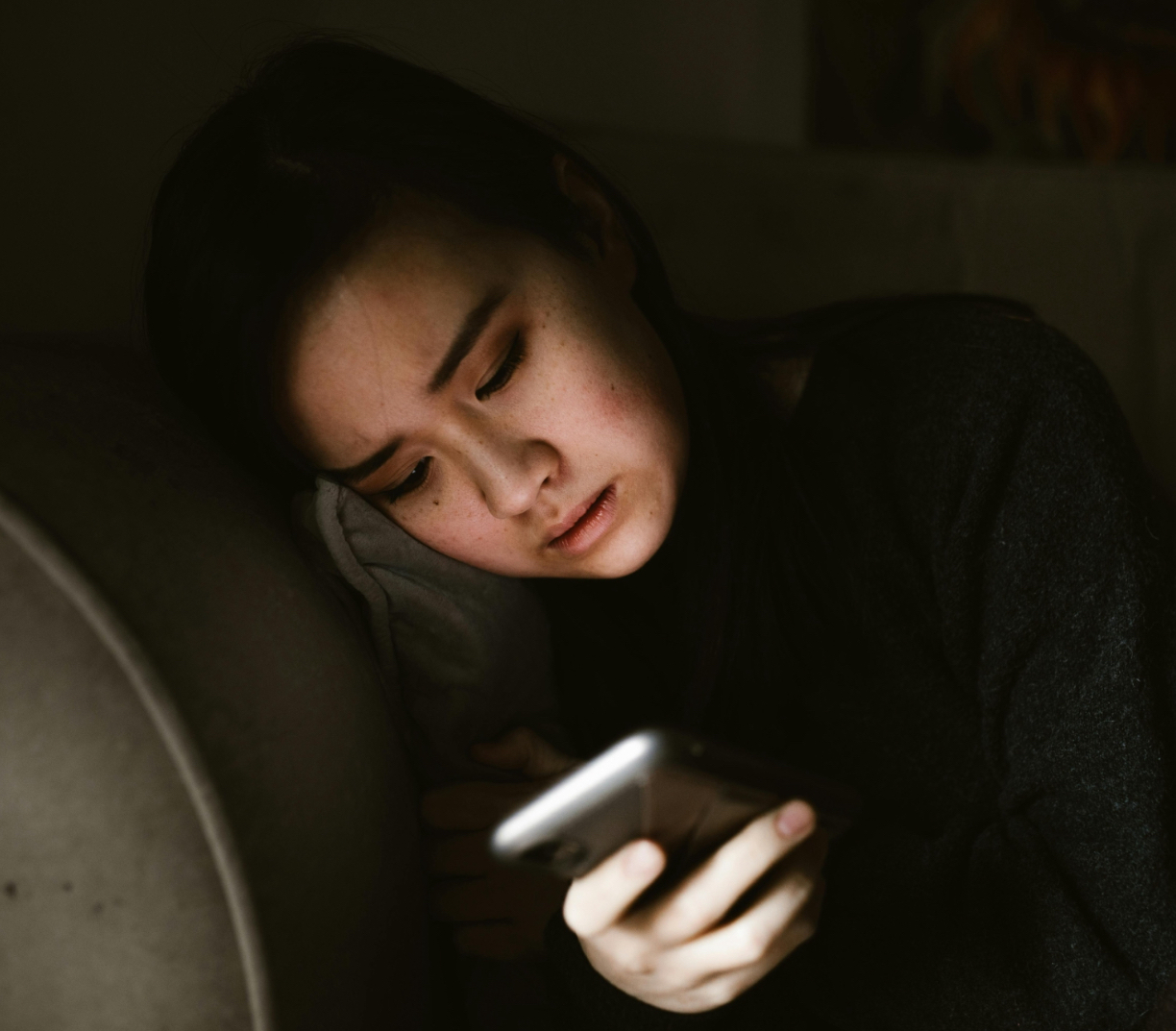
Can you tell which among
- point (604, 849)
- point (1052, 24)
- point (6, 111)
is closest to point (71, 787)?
point (604, 849)

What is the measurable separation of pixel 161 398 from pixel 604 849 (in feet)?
1.41

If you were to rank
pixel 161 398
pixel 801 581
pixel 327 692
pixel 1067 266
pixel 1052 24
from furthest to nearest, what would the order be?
1. pixel 1052 24
2. pixel 1067 266
3. pixel 801 581
4. pixel 161 398
5. pixel 327 692

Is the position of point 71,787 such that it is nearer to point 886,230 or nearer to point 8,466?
point 8,466

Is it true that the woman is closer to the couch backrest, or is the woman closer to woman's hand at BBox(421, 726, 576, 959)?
woman's hand at BBox(421, 726, 576, 959)

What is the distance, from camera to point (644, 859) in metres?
0.41

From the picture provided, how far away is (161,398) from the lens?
585 mm

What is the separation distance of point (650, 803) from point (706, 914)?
114mm

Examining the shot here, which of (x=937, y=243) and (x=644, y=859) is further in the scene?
(x=937, y=243)

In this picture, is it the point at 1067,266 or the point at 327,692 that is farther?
the point at 1067,266

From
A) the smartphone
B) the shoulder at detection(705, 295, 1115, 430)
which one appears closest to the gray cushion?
the smartphone

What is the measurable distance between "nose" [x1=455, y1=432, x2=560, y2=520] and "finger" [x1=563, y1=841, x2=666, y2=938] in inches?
10.2

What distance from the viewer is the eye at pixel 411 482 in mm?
619

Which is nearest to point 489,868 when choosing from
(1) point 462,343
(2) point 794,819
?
(2) point 794,819

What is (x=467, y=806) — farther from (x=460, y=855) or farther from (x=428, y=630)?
(x=428, y=630)
